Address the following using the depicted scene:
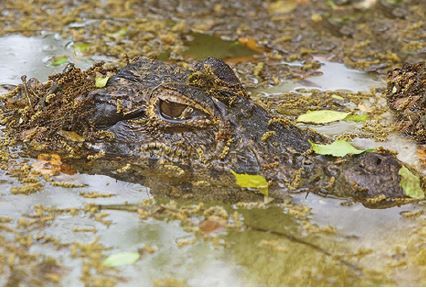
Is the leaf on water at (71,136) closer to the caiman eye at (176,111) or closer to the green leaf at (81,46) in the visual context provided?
the caiman eye at (176,111)

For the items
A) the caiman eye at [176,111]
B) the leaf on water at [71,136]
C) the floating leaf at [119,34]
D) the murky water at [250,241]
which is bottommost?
the floating leaf at [119,34]

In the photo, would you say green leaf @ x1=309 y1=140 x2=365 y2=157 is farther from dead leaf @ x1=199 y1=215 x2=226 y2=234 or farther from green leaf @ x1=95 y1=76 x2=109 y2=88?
green leaf @ x1=95 y1=76 x2=109 y2=88

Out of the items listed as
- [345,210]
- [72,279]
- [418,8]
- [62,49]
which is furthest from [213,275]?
[418,8]

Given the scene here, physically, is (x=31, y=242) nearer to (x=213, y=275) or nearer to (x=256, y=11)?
(x=213, y=275)

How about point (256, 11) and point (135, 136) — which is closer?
point (135, 136)

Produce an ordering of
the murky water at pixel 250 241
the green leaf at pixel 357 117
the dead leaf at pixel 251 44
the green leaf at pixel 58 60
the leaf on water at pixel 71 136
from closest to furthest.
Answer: the murky water at pixel 250 241 → the leaf on water at pixel 71 136 → the green leaf at pixel 357 117 → the green leaf at pixel 58 60 → the dead leaf at pixel 251 44

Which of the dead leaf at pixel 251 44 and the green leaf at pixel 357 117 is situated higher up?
the green leaf at pixel 357 117

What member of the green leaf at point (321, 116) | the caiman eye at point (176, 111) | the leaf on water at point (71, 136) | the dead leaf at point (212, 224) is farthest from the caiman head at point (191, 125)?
the green leaf at point (321, 116)

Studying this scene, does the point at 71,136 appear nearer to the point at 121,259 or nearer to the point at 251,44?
the point at 121,259

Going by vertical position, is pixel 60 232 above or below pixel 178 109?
below
